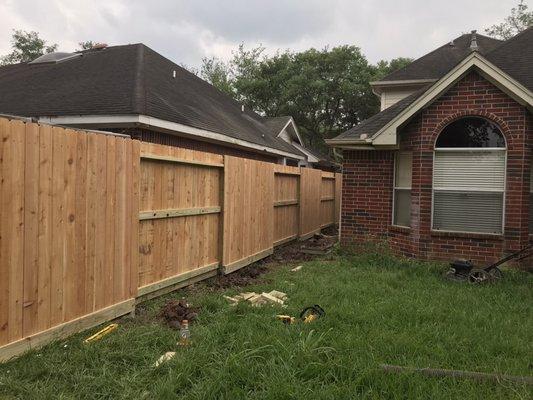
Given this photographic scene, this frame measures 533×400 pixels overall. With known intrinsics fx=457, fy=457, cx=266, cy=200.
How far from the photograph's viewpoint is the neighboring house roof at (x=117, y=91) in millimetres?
9992

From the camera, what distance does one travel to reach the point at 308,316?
487 cm

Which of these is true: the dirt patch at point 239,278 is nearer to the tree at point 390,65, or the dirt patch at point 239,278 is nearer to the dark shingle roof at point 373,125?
the dark shingle roof at point 373,125

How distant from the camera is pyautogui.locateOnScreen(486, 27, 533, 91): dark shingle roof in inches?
370

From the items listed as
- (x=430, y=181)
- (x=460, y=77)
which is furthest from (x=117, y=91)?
(x=460, y=77)

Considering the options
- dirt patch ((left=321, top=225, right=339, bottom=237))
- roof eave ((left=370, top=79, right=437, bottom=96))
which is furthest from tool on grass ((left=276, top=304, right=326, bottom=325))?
roof eave ((left=370, top=79, right=437, bottom=96))

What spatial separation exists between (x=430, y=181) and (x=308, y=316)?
464 cm

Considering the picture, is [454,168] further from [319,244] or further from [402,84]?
[402,84]

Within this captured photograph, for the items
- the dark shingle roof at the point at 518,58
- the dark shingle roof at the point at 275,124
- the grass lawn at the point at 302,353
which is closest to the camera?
the grass lawn at the point at 302,353

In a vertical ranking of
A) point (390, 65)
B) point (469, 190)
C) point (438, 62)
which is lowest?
point (469, 190)

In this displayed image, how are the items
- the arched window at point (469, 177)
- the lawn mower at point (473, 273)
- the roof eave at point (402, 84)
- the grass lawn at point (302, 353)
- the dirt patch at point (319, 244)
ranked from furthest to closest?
1. the roof eave at point (402, 84)
2. the dirt patch at point (319, 244)
3. the arched window at point (469, 177)
4. the lawn mower at point (473, 273)
5. the grass lawn at point (302, 353)

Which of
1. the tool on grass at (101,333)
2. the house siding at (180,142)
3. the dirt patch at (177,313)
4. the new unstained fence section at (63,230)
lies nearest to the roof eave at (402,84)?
the house siding at (180,142)

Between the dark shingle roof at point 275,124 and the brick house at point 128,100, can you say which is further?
the dark shingle roof at point 275,124

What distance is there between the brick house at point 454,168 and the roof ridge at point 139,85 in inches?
158

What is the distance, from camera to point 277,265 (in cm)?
873
